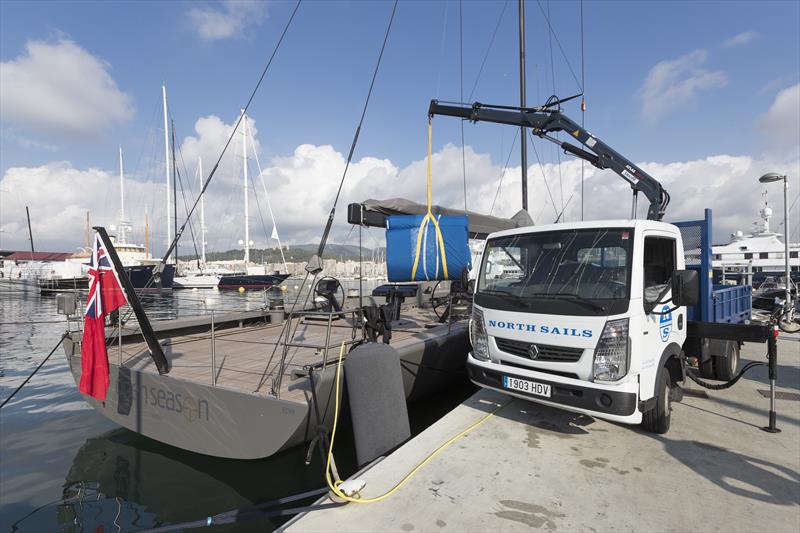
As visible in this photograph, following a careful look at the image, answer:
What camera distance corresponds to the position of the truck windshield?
405cm

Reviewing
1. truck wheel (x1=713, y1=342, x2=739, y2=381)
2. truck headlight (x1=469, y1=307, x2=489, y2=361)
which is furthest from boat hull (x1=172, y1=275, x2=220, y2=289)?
truck wheel (x1=713, y1=342, x2=739, y2=381)

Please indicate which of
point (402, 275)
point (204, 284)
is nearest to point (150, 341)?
point (402, 275)

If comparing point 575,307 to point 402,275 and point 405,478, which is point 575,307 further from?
point 402,275

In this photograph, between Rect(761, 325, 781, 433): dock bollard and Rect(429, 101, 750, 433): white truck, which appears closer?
Rect(429, 101, 750, 433): white truck

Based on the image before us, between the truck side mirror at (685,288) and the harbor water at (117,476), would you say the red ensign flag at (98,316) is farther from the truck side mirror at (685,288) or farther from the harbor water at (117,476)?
the truck side mirror at (685,288)

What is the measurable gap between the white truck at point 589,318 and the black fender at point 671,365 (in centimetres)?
1

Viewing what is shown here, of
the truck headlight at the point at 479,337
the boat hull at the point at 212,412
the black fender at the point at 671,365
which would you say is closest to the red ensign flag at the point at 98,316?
the boat hull at the point at 212,412

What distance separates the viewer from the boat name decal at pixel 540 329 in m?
3.92

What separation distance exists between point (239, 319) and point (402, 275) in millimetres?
4369

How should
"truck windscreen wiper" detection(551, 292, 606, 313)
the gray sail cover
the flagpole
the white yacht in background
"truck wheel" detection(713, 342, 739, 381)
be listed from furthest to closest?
the white yacht in background < the gray sail cover < "truck wheel" detection(713, 342, 739, 381) < the flagpole < "truck windscreen wiper" detection(551, 292, 606, 313)

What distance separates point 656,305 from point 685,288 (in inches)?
12.3

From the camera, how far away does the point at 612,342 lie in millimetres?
3818

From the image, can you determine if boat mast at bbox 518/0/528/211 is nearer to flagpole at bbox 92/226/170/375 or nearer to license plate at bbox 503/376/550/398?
license plate at bbox 503/376/550/398

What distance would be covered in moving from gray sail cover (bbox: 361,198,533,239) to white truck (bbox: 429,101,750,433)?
11.9ft
